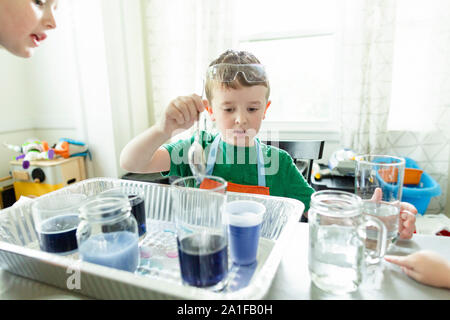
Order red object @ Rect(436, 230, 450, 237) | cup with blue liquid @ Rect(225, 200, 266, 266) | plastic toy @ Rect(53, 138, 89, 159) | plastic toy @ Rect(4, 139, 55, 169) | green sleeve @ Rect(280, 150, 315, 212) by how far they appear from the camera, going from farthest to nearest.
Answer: plastic toy @ Rect(53, 138, 89, 159), plastic toy @ Rect(4, 139, 55, 169), red object @ Rect(436, 230, 450, 237), green sleeve @ Rect(280, 150, 315, 212), cup with blue liquid @ Rect(225, 200, 266, 266)

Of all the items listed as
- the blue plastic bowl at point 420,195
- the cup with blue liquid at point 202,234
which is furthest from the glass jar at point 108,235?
the blue plastic bowl at point 420,195

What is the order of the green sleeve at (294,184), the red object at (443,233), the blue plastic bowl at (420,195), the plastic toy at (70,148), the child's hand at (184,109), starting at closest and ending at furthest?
the child's hand at (184,109)
the green sleeve at (294,184)
the red object at (443,233)
the blue plastic bowl at (420,195)
the plastic toy at (70,148)

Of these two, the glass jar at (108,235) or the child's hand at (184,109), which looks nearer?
the glass jar at (108,235)

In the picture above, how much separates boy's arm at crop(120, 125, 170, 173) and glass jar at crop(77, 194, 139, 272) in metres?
0.25

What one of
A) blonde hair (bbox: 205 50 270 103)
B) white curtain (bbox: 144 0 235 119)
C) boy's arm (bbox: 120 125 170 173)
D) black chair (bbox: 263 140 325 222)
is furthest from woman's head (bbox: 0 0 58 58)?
white curtain (bbox: 144 0 235 119)

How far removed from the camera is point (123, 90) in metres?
2.11

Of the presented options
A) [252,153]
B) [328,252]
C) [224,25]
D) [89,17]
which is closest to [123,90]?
[89,17]

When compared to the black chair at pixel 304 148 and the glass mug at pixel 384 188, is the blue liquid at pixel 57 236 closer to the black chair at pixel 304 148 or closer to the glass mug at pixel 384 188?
the glass mug at pixel 384 188

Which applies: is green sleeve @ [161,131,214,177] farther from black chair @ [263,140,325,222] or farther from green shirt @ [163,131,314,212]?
black chair @ [263,140,325,222]

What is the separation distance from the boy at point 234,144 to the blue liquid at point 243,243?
288mm

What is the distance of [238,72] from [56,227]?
1.98 ft

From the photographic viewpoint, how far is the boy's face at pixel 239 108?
82 cm

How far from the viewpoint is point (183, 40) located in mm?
2104

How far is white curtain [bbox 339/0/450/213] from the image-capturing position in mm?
1736
